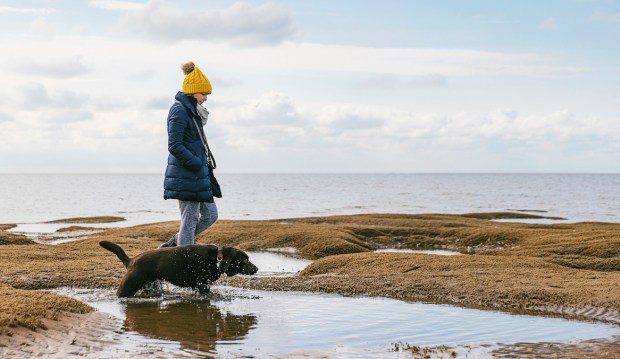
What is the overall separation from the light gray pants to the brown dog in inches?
14.5

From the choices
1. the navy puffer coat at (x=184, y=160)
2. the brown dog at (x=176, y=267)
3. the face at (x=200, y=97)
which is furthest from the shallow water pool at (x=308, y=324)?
the face at (x=200, y=97)

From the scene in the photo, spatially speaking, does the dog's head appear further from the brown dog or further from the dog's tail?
the dog's tail

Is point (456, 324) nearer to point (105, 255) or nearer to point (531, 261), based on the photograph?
point (531, 261)

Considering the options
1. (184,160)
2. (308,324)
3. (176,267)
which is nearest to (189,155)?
(184,160)

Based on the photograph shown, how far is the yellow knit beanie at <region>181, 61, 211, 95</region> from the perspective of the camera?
35.0ft

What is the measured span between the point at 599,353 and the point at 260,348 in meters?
3.80

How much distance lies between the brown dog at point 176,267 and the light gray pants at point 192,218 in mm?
369

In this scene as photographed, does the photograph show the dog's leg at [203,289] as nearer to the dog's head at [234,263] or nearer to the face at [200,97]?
the dog's head at [234,263]

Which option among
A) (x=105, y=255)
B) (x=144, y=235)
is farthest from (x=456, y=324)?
(x=144, y=235)

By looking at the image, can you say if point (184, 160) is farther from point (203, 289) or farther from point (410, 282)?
point (410, 282)

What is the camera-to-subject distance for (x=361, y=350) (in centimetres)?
758

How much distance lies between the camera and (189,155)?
409 inches

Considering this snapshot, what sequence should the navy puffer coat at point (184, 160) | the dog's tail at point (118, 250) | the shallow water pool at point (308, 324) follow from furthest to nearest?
1. the dog's tail at point (118, 250)
2. the navy puffer coat at point (184, 160)
3. the shallow water pool at point (308, 324)

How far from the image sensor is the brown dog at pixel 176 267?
10273mm
